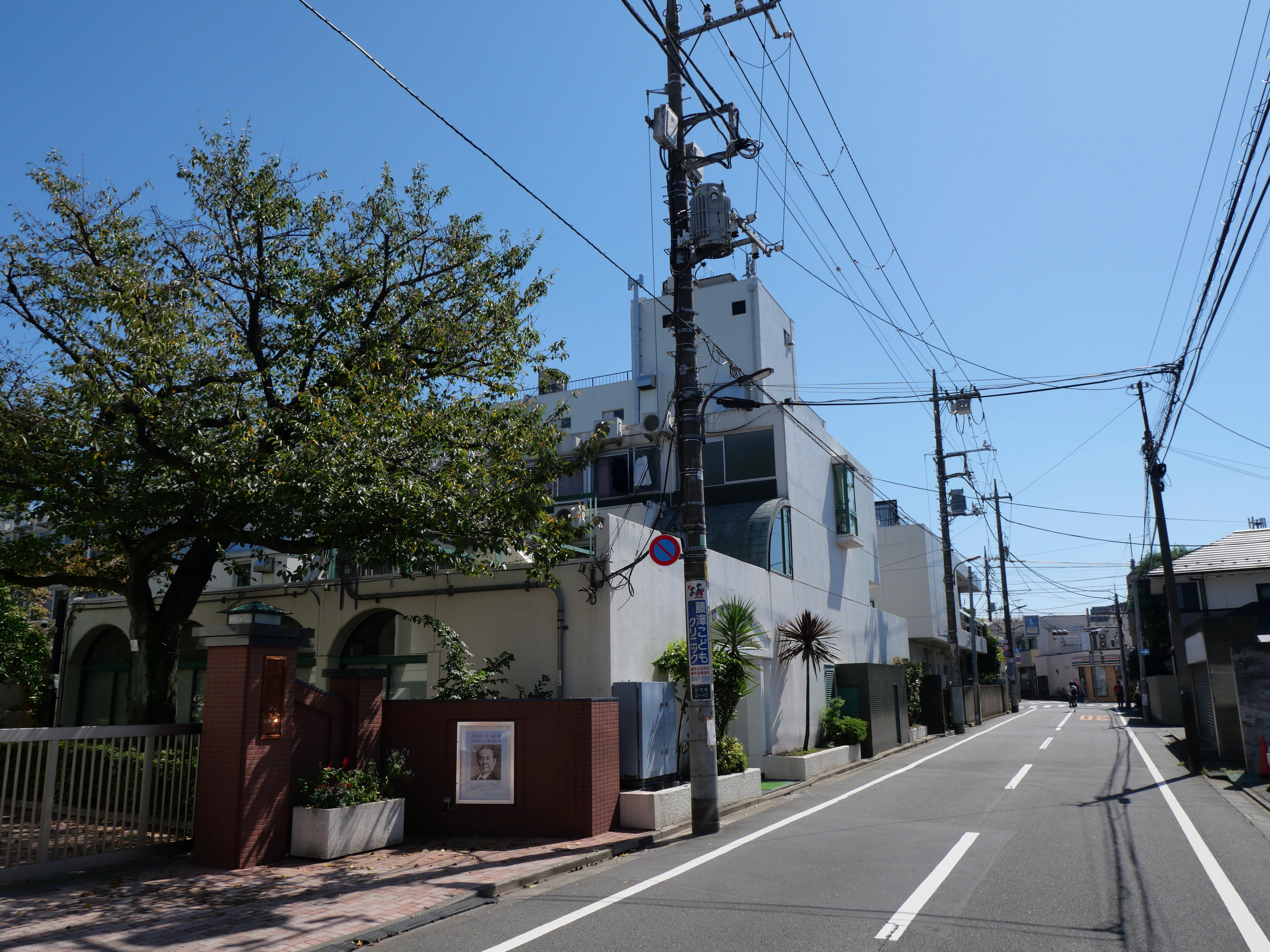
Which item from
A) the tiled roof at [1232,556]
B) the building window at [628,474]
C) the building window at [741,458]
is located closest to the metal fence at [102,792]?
the building window at [628,474]

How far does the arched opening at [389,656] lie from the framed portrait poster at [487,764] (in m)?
3.46

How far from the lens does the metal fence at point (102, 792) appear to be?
9.01m

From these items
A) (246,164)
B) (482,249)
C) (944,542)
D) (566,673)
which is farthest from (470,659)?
(944,542)

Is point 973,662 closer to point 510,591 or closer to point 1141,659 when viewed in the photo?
point 1141,659

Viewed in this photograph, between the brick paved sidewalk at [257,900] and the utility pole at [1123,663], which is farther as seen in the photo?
the utility pole at [1123,663]

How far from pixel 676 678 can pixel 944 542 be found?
2231cm

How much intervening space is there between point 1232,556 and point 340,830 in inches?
1457

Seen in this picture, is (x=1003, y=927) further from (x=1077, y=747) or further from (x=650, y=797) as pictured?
(x=1077, y=747)

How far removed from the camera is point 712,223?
13.2 m

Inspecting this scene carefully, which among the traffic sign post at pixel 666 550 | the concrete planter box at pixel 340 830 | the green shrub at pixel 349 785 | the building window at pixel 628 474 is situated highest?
the building window at pixel 628 474

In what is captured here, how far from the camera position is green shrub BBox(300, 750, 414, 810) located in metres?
10.3

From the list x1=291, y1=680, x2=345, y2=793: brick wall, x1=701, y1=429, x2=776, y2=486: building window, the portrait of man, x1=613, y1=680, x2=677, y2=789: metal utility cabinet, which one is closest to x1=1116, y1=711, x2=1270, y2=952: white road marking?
x1=613, y1=680, x2=677, y2=789: metal utility cabinet

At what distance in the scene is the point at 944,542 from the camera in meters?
34.2

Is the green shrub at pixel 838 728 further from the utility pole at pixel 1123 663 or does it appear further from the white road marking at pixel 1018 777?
the utility pole at pixel 1123 663
